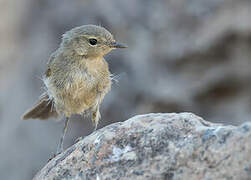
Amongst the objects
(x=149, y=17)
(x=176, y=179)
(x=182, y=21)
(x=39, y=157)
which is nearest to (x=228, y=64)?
(x=182, y=21)

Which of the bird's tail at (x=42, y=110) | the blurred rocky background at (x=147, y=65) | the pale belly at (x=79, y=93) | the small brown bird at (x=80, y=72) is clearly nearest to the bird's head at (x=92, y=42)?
the small brown bird at (x=80, y=72)

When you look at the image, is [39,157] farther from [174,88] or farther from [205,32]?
[205,32]

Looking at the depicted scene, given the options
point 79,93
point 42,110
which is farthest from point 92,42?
point 42,110

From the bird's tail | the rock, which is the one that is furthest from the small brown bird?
the rock

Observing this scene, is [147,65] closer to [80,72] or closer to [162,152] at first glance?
[80,72]

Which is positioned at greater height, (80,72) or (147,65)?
A: (147,65)

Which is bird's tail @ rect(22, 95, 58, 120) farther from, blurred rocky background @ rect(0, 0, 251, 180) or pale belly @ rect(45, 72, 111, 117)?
blurred rocky background @ rect(0, 0, 251, 180)

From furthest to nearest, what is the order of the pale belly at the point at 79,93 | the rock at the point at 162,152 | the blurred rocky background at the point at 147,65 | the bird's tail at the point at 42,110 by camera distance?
the blurred rocky background at the point at 147,65
the bird's tail at the point at 42,110
the pale belly at the point at 79,93
the rock at the point at 162,152

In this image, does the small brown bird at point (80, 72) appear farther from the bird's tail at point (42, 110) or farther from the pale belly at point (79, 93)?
the bird's tail at point (42, 110)
